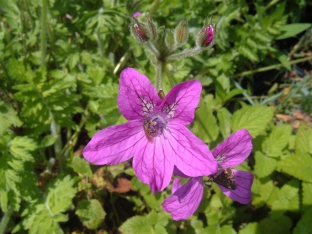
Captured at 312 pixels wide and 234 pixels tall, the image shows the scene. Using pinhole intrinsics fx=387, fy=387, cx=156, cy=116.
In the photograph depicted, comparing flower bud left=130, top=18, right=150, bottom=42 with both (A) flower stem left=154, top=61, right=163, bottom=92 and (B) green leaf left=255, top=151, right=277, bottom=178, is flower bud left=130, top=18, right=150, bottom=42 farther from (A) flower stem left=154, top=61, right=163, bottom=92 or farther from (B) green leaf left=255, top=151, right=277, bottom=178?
(B) green leaf left=255, top=151, right=277, bottom=178

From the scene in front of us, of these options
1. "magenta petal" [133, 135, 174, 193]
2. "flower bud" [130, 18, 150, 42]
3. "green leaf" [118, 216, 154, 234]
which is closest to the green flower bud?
"flower bud" [130, 18, 150, 42]

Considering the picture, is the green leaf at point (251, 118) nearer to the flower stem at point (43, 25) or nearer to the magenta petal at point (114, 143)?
the magenta petal at point (114, 143)

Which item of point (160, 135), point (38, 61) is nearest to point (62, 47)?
point (38, 61)

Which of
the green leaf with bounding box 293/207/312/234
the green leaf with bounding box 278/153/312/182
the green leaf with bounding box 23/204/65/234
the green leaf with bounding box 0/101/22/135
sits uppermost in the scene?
the green leaf with bounding box 0/101/22/135

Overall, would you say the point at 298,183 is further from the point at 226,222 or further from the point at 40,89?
the point at 40,89

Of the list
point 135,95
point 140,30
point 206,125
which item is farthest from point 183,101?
point 206,125

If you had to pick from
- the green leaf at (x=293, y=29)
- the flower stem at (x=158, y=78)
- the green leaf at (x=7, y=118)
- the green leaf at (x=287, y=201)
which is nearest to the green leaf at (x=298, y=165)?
the green leaf at (x=287, y=201)

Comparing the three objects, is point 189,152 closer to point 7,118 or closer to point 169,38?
point 169,38
